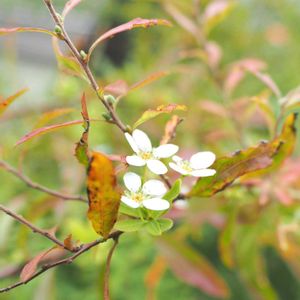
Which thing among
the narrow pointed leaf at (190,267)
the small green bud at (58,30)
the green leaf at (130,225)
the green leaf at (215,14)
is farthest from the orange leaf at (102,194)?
the green leaf at (215,14)

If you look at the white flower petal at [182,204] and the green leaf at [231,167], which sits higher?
the green leaf at [231,167]

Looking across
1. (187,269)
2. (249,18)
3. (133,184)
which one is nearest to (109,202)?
(133,184)

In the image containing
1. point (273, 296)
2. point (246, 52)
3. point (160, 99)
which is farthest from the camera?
point (246, 52)

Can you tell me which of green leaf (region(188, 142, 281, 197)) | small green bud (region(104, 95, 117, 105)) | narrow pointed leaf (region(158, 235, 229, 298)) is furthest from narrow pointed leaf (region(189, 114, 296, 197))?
narrow pointed leaf (region(158, 235, 229, 298))

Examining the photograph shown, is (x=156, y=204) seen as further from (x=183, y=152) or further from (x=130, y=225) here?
(x=183, y=152)

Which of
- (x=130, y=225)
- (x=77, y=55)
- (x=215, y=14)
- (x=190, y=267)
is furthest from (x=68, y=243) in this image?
(x=215, y=14)

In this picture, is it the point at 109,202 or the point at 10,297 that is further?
the point at 10,297

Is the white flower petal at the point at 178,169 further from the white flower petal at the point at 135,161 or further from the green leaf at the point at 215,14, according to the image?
the green leaf at the point at 215,14

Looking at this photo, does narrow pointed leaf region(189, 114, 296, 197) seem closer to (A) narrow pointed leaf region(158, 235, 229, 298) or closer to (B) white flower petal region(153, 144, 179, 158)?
(B) white flower petal region(153, 144, 179, 158)

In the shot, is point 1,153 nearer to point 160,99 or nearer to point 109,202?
point 109,202
